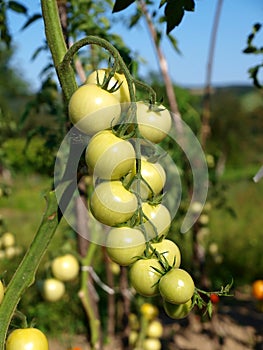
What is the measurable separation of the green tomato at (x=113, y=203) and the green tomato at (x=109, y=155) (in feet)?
0.03

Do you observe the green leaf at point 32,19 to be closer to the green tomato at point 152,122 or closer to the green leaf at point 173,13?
the green leaf at point 173,13

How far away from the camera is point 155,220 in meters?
0.50

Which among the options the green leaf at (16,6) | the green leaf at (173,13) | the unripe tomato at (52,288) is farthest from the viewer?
the unripe tomato at (52,288)

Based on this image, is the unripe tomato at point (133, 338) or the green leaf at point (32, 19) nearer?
the green leaf at point (32, 19)

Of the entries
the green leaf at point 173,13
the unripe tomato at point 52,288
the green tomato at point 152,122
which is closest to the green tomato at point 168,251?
the green tomato at point 152,122

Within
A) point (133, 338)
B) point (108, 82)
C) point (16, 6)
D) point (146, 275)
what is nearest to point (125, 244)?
point (146, 275)

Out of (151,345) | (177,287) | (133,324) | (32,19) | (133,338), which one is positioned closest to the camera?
(177,287)

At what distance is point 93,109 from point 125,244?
0.42ft

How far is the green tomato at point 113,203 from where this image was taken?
0.48 m

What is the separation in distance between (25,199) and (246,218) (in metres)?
4.43

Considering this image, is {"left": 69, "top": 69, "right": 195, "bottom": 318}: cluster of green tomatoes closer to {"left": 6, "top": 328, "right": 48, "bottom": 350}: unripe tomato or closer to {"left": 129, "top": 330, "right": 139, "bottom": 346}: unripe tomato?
{"left": 6, "top": 328, "right": 48, "bottom": 350}: unripe tomato

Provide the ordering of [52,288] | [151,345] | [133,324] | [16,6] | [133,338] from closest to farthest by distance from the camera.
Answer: [16,6]
[52,288]
[151,345]
[133,338]
[133,324]

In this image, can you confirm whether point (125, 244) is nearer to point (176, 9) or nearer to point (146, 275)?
point (146, 275)

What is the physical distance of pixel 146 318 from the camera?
2.14 m
